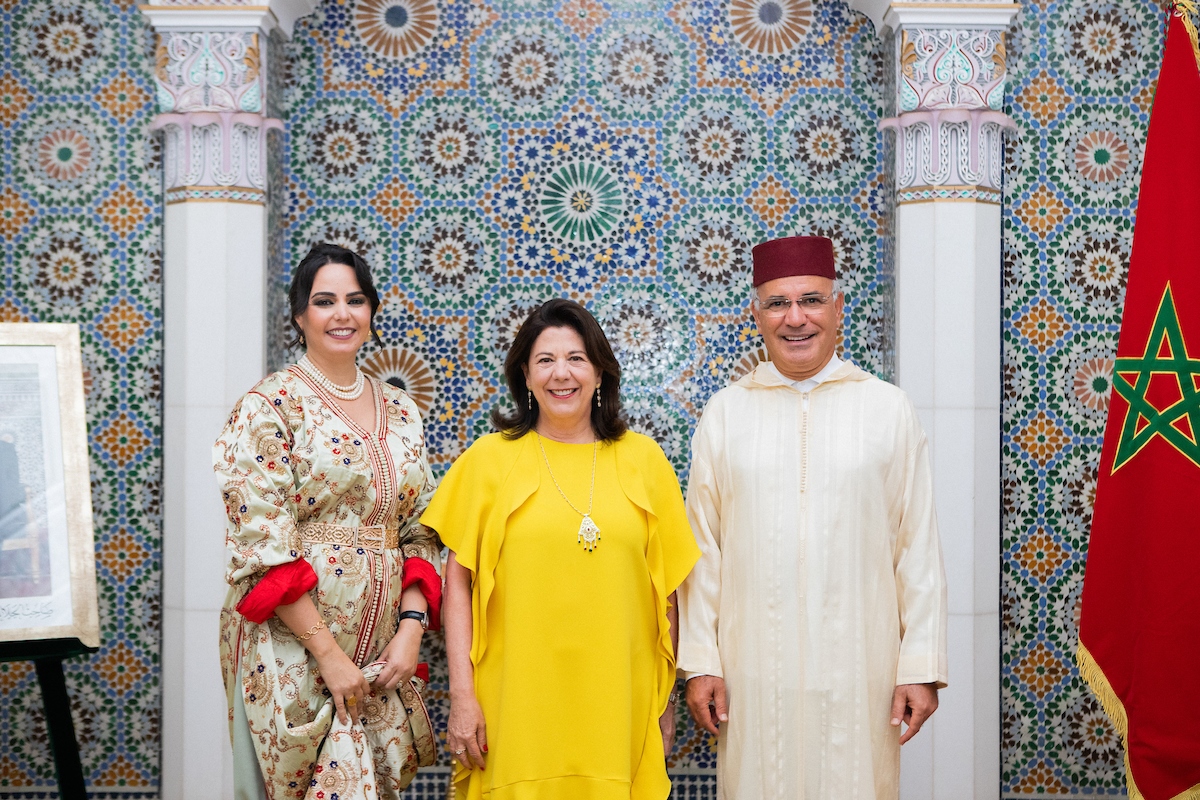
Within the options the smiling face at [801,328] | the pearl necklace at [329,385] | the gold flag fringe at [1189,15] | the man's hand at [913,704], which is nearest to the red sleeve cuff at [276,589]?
the pearl necklace at [329,385]

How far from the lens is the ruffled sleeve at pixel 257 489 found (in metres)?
2.00

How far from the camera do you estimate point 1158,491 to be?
252 centimetres

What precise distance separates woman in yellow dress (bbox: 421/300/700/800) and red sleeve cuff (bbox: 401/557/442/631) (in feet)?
0.25

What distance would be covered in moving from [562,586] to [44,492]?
47.1 inches

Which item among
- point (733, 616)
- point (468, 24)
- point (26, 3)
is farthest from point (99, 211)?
point (733, 616)

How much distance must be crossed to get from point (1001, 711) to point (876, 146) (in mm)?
1773

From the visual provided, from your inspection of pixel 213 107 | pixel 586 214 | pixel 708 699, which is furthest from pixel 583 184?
pixel 708 699

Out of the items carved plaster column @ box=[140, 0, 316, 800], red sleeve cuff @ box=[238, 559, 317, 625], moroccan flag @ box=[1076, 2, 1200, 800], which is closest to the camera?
red sleeve cuff @ box=[238, 559, 317, 625]

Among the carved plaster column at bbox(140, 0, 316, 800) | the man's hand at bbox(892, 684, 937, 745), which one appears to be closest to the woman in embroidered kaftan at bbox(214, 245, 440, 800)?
the carved plaster column at bbox(140, 0, 316, 800)

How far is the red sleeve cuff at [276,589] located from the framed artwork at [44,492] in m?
0.47

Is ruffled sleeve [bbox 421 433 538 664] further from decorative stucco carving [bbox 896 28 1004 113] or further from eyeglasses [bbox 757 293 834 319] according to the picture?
decorative stucco carving [bbox 896 28 1004 113]

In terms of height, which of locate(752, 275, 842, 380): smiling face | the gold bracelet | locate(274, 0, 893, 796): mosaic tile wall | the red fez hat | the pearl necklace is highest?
locate(274, 0, 893, 796): mosaic tile wall

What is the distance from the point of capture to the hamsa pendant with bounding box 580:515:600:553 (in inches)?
80.4

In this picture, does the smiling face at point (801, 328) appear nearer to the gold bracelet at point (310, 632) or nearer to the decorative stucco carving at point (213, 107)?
the gold bracelet at point (310, 632)
